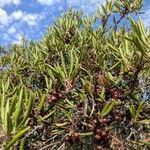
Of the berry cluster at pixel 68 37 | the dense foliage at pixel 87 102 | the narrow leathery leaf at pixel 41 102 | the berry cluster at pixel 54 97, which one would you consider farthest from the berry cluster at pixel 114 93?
the berry cluster at pixel 68 37

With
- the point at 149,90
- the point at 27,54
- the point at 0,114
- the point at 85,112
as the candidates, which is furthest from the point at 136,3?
the point at 0,114

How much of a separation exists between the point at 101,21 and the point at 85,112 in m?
3.35

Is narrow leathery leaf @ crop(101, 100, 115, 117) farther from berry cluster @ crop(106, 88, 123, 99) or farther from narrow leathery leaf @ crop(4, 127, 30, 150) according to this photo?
narrow leathery leaf @ crop(4, 127, 30, 150)

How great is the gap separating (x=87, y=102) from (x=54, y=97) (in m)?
0.28

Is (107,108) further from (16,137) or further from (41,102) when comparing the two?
(16,137)

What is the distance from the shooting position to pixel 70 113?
3.89 m

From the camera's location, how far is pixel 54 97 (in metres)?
3.84

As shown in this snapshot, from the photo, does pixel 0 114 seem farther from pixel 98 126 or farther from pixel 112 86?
pixel 112 86

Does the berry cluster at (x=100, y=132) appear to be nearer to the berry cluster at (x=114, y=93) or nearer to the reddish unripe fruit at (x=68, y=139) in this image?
the reddish unripe fruit at (x=68, y=139)

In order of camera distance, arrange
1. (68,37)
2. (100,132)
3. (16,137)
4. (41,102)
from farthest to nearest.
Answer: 1. (68,37)
2. (41,102)
3. (100,132)
4. (16,137)

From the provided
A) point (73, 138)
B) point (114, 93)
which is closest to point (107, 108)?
point (73, 138)

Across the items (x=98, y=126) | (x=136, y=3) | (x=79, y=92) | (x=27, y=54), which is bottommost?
(x=98, y=126)

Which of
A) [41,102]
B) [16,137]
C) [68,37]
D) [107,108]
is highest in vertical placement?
[68,37]

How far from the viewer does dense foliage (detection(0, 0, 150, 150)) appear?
3299mm
